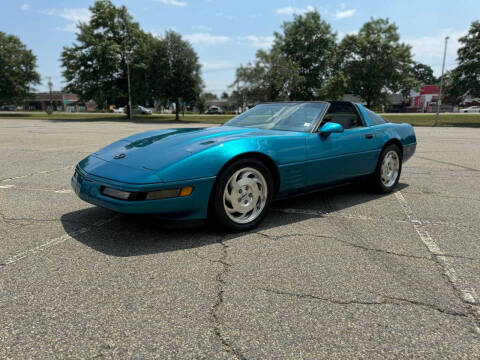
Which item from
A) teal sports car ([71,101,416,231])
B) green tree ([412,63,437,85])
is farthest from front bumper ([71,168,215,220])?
green tree ([412,63,437,85])

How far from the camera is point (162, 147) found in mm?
3193

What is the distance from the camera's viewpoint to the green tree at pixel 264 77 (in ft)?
108

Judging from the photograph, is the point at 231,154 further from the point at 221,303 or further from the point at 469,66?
the point at 469,66

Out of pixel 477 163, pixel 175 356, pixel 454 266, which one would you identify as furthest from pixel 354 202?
pixel 477 163

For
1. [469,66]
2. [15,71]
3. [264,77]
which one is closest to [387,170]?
[264,77]

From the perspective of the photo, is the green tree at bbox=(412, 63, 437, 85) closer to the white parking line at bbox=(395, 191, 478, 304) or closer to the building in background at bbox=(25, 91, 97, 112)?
the building in background at bbox=(25, 91, 97, 112)

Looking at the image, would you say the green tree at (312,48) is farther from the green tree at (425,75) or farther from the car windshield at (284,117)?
the green tree at (425,75)

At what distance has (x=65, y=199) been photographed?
4.20m

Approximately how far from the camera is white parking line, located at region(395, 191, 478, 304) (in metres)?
2.16

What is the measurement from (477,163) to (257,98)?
89.3 ft

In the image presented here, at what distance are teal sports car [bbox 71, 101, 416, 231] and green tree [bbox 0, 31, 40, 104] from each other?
4975cm

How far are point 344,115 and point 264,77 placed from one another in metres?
30.2

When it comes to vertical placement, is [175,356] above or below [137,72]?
below

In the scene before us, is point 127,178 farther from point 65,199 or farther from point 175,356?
point 65,199
